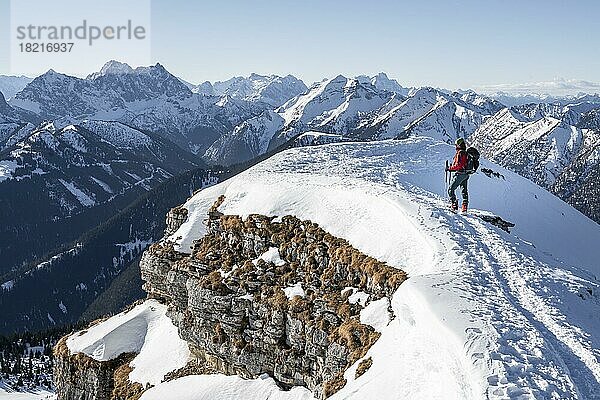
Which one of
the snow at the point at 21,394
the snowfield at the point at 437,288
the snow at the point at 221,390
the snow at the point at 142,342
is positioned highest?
the snowfield at the point at 437,288

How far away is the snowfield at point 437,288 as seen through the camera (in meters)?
13.7

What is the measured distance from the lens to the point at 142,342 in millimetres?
44125

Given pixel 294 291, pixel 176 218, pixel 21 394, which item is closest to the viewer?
pixel 294 291

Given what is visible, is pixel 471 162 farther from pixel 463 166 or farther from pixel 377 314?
pixel 377 314

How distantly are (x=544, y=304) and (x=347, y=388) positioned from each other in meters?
7.61

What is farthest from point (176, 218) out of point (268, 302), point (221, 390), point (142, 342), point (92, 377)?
point (268, 302)

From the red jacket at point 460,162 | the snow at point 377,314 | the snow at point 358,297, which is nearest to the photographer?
the snow at point 377,314

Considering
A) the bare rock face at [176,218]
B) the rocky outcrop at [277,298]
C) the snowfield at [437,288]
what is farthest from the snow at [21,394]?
the rocky outcrop at [277,298]

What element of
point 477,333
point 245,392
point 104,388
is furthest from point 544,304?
point 104,388

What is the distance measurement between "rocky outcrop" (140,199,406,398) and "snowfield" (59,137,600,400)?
788 millimetres

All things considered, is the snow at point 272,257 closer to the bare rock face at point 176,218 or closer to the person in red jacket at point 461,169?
the person in red jacket at point 461,169

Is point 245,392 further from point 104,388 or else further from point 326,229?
point 104,388

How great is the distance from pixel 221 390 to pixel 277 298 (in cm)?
731

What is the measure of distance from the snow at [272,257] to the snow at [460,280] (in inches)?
125
